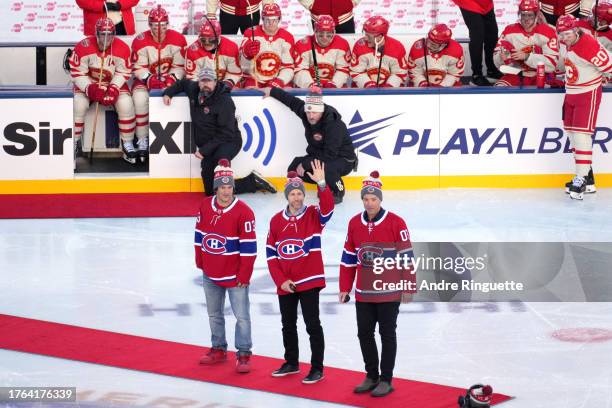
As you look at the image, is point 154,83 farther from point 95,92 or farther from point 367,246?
point 367,246

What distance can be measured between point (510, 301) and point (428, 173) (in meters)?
4.56

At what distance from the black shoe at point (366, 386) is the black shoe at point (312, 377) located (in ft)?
1.03

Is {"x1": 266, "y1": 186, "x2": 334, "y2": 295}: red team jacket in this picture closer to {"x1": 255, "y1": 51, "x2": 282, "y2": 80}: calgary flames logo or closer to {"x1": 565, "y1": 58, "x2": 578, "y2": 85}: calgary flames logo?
{"x1": 565, "y1": 58, "x2": 578, "y2": 85}: calgary flames logo

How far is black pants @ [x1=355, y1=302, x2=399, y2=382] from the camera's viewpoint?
832 cm

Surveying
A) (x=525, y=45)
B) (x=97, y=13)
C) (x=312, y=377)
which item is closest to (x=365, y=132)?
(x=525, y=45)

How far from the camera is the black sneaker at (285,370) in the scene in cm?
879

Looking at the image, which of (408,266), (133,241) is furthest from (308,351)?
(133,241)

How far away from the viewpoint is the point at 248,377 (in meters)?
8.78

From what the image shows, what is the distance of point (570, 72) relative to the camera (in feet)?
48.3

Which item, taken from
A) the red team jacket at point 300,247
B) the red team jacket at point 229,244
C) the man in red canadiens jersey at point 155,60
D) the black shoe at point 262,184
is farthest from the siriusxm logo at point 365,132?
the red team jacket at point 300,247

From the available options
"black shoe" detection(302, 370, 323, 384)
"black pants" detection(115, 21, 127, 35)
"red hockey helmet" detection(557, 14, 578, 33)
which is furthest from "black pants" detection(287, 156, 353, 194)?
"black shoe" detection(302, 370, 323, 384)

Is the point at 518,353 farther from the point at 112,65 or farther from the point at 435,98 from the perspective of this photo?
the point at 112,65

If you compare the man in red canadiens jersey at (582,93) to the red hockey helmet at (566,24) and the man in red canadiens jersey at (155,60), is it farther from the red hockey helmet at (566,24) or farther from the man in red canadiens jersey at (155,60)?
the man in red canadiens jersey at (155,60)

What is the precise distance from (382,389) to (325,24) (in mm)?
8011
